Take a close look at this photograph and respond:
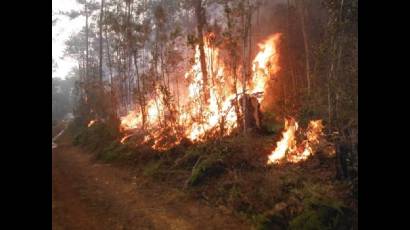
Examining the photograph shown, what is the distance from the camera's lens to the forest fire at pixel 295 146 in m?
11.0

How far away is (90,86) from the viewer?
1265 inches

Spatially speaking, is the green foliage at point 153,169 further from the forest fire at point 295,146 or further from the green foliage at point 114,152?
the forest fire at point 295,146

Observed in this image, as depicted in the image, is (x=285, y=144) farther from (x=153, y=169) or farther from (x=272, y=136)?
(x=153, y=169)

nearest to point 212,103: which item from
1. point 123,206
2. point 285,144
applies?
point 285,144

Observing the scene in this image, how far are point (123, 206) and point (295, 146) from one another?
6.02 metres

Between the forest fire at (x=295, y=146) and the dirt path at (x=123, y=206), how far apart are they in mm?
3287

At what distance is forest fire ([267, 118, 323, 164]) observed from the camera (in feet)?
36.1

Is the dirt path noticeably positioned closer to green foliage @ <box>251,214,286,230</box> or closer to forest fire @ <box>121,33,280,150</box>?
green foliage @ <box>251,214,286,230</box>

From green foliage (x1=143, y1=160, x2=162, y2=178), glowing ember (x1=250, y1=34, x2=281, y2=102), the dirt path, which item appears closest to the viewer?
the dirt path

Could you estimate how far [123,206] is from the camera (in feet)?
34.3

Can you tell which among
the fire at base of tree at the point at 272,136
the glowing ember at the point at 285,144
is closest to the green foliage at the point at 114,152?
the fire at base of tree at the point at 272,136

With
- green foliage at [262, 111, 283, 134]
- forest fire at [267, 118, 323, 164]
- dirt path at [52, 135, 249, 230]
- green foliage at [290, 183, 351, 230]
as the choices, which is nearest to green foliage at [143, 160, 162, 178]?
dirt path at [52, 135, 249, 230]

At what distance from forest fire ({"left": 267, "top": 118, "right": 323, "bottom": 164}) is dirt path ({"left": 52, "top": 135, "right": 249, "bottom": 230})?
10.8 ft
